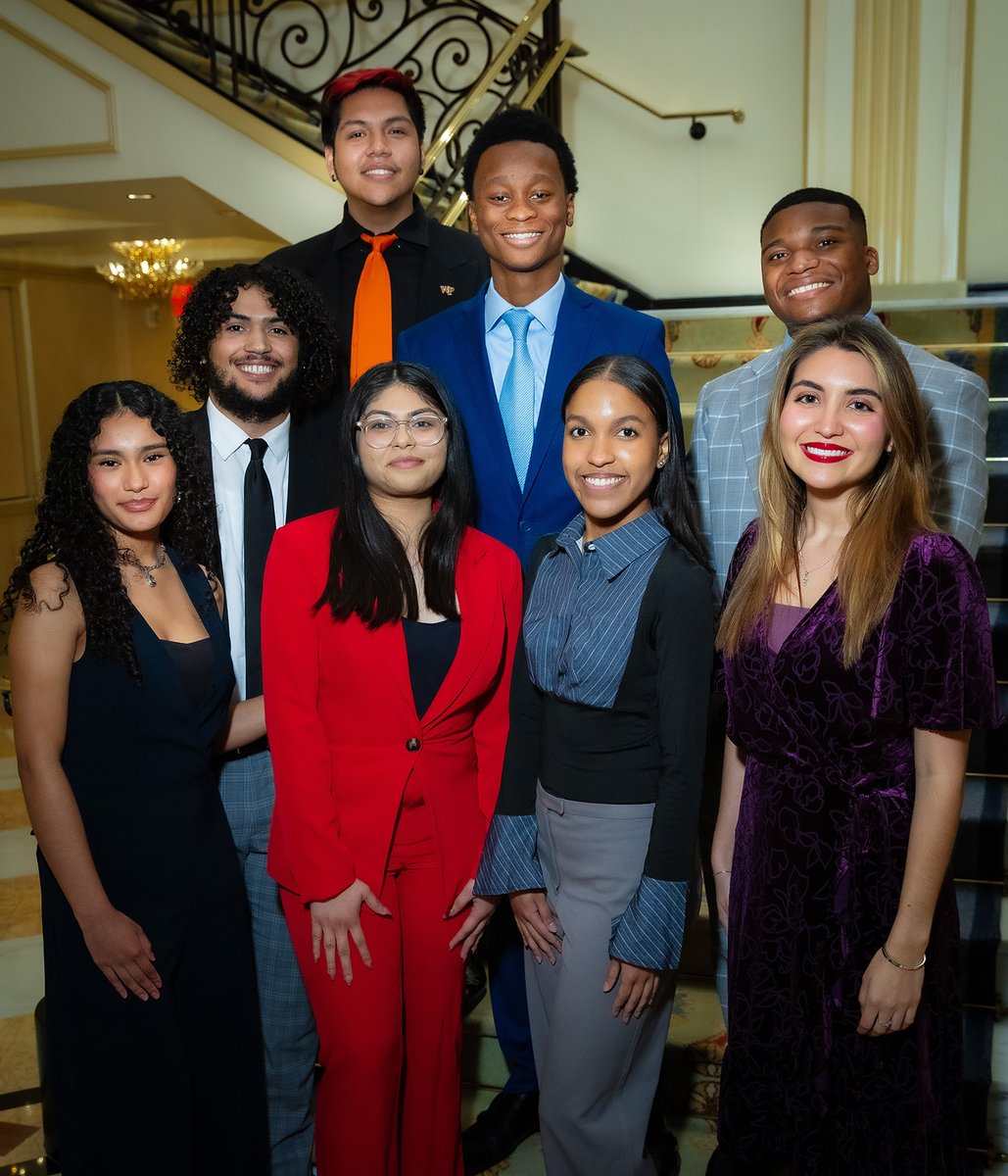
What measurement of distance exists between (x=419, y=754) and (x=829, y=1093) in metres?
0.87

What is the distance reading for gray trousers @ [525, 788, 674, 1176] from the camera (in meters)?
1.87

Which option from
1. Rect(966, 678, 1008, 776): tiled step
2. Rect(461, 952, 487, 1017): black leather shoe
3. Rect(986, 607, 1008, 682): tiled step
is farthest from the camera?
Rect(986, 607, 1008, 682): tiled step

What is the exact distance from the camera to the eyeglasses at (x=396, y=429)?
2035mm

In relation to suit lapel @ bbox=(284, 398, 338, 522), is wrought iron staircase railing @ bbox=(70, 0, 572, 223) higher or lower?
higher

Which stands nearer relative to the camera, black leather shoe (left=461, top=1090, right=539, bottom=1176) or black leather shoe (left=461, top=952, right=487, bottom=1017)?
black leather shoe (left=461, top=1090, right=539, bottom=1176)

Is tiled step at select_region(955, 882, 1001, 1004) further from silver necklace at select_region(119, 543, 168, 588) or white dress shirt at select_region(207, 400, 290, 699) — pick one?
silver necklace at select_region(119, 543, 168, 588)

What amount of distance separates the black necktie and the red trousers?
0.48 metres

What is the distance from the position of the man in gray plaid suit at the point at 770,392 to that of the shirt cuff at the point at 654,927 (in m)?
0.45

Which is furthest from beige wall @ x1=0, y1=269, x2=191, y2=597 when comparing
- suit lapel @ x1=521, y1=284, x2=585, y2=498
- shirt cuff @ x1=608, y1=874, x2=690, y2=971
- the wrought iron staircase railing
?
shirt cuff @ x1=608, y1=874, x2=690, y2=971

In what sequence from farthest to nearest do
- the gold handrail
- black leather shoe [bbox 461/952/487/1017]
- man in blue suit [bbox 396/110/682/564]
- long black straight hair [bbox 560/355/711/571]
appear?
the gold handrail < black leather shoe [bbox 461/952/487/1017] < man in blue suit [bbox 396/110/682/564] < long black straight hair [bbox 560/355/711/571]

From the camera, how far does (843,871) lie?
1.75m

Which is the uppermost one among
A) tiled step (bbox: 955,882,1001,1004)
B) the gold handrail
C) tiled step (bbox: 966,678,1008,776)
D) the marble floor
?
the gold handrail

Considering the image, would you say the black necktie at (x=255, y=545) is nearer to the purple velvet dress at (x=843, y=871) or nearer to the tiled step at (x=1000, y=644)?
the purple velvet dress at (x=843, y=871)

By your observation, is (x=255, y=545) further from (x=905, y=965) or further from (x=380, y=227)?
(x=905, y=965)
